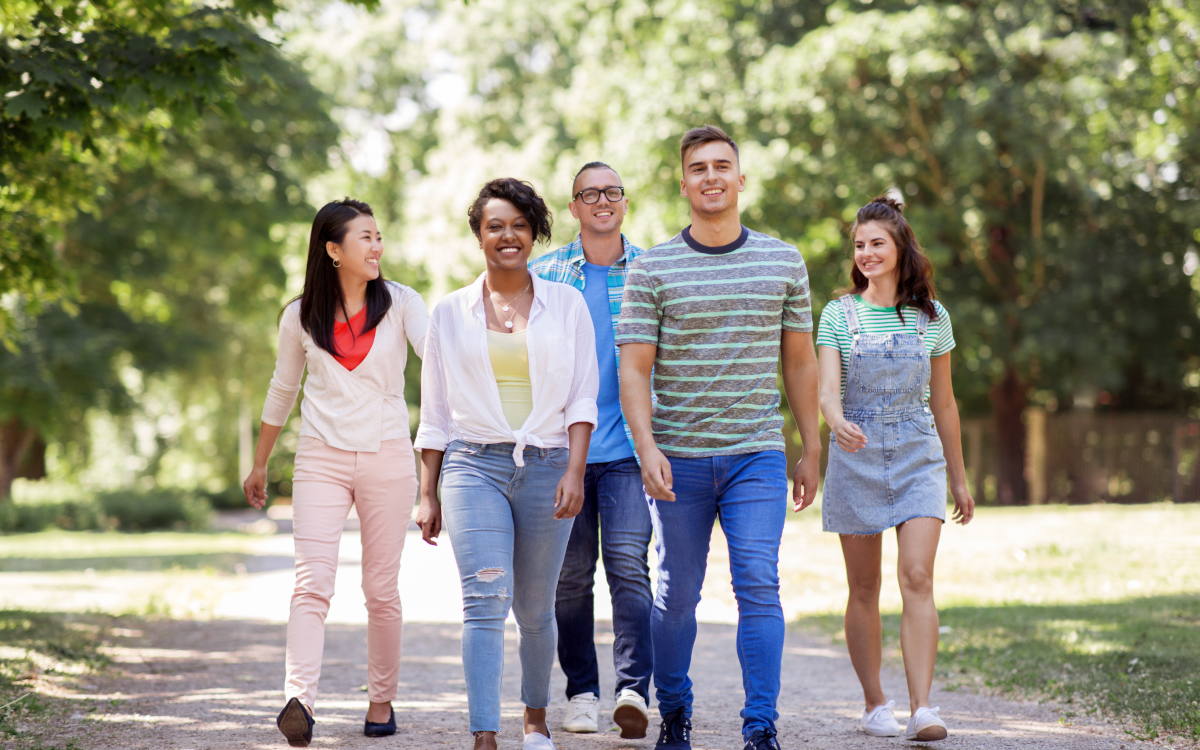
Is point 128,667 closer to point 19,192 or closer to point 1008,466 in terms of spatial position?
point 19,192

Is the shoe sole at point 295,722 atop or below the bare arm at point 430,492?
below

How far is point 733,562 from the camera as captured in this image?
4305mm

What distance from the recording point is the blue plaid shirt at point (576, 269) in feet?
16.4

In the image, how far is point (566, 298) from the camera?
4.48 metres

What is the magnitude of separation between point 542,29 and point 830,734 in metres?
30.1

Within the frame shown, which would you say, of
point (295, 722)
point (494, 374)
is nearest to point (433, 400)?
point (494, 374)

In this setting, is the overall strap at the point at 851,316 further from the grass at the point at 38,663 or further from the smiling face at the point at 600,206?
the grass at the point at 38,663

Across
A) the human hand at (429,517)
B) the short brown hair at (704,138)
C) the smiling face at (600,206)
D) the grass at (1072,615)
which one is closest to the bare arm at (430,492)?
the human hand at (429,517)

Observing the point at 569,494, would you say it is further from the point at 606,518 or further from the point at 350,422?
the point at 350,422

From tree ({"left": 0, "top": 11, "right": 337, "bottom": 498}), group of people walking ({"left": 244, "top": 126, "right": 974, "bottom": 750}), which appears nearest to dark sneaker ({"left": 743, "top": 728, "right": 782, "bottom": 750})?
group of people walking ({"left": 244, "top": 126, "right": 974, "bottom": 750})

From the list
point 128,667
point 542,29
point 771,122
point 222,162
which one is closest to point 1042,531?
point 771,122

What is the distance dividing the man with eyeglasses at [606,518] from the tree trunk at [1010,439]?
2140 centimetres

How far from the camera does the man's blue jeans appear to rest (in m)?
4.17

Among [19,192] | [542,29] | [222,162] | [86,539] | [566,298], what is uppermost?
[542,29]
